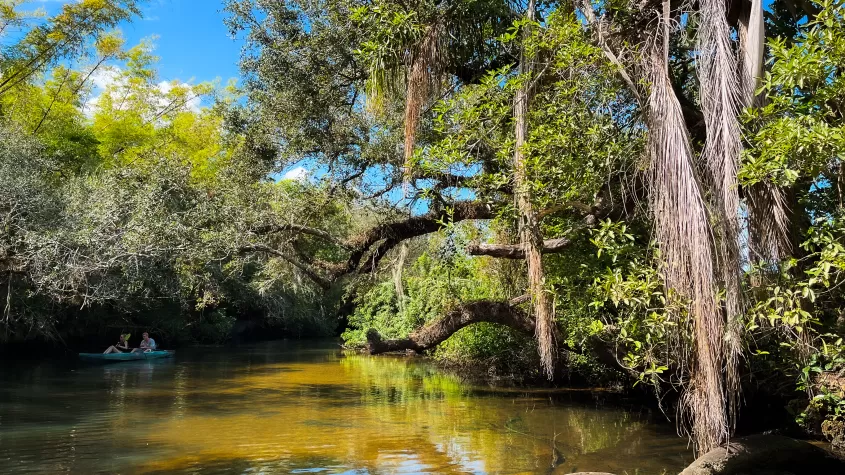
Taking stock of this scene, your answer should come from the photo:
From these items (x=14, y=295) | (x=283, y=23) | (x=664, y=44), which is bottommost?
(x=14, y=295)

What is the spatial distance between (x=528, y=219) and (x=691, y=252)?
2681 mm

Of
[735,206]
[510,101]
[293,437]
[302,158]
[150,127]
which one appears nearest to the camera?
[735,206]

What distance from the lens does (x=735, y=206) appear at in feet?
19.4

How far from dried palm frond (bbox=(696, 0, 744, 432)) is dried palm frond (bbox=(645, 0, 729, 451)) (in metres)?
0.15

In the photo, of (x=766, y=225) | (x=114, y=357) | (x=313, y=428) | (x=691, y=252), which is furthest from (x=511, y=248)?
(x=114, y=357)

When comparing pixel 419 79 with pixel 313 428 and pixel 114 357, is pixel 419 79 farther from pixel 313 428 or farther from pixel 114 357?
pixel 114 357

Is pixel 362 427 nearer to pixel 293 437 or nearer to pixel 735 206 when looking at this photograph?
pixel 293 437

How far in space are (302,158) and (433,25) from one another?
4.84 metres

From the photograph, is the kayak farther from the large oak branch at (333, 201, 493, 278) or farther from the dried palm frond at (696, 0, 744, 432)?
the dried palm frond at (696, 0, 744, 432)

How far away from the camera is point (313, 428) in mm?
10695

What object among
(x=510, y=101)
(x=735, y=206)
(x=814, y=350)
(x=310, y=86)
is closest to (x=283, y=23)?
(x=310, y=86)

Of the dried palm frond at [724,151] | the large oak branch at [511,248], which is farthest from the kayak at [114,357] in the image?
the dried palm frond at [724,151]

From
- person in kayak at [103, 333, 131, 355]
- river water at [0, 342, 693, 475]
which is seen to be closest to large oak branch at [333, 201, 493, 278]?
river water at [0, 342, 693, 475]

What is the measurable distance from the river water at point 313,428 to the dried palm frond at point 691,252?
2.91m
